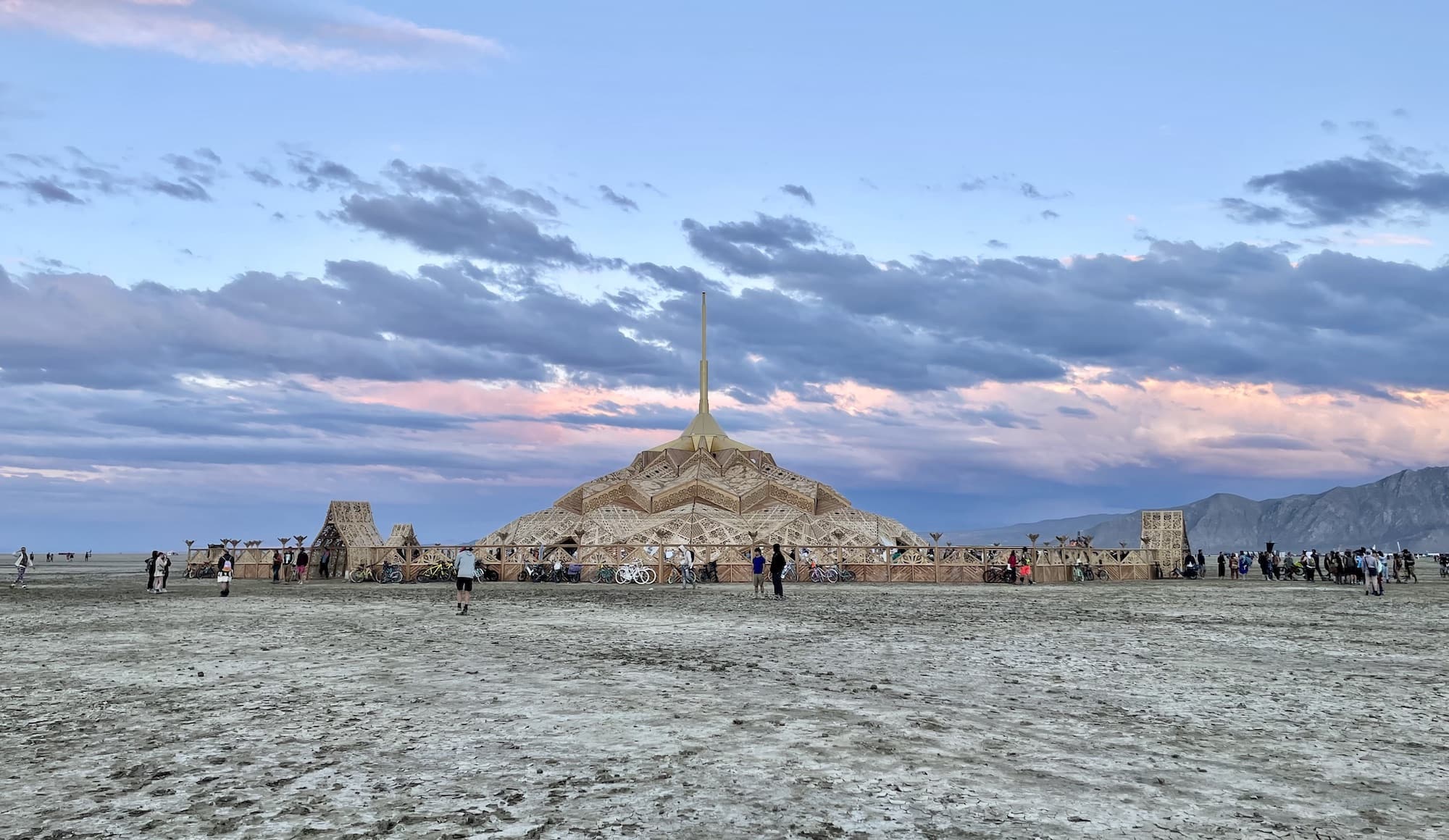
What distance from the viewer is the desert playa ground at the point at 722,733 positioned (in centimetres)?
664

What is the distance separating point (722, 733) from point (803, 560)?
36579 millimetres

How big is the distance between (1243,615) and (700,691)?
16.9 meters

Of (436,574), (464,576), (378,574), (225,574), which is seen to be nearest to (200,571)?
(378,574)

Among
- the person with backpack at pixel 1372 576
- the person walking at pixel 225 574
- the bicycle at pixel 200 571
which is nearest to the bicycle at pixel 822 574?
the person with backpack at pixel 1372 576

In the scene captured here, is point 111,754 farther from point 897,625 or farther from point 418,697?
point 897,625

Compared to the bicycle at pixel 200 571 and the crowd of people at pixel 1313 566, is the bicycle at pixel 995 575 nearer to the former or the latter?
the crowd of people at pixel 1313 566

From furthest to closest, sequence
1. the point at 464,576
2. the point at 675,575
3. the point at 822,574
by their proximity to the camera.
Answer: the point at 822,574
the point at 675,575
the point at 464,576

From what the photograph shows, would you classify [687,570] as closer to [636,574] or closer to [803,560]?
[636,574]

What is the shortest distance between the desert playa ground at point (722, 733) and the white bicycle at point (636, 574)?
24383mm

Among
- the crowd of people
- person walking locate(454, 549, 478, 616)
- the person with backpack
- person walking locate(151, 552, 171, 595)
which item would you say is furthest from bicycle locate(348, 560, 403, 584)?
the crowd of people

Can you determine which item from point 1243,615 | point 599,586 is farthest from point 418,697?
point 599,586

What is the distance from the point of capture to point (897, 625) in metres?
20.2

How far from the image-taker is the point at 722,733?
904cm

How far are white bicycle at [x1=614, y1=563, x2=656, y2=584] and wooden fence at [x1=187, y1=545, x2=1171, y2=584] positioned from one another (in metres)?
0.31
